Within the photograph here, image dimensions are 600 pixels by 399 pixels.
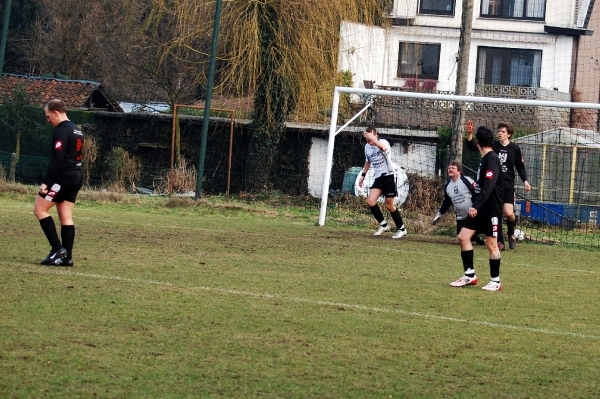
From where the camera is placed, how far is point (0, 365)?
6379mm

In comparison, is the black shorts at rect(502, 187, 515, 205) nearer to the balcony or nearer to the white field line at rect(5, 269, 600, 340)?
the white field line at rect(5, 269, 600, 340)

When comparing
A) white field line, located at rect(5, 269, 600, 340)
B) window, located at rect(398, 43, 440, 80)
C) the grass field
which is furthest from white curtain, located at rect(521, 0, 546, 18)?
white field line, located at rect(5, 269, 600, 340)

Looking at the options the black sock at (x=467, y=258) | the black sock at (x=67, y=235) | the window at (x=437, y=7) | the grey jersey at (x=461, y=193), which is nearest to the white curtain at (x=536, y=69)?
the window at (x=437, y=7)

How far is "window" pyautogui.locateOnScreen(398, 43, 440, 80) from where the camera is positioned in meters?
43.1

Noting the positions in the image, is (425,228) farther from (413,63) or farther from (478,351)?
(413,63)

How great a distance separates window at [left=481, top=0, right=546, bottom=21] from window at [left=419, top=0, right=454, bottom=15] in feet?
5.16

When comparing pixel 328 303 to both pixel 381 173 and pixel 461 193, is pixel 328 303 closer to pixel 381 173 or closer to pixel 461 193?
pixel 461 193

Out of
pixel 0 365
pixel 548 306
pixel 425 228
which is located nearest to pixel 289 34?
pixel 425 228

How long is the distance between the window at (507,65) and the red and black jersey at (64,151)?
3493 centimetres

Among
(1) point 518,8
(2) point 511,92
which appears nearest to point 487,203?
(2) point 511,92

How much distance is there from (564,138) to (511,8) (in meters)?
21.1

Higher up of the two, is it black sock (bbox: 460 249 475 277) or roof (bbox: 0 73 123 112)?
roof (bbox: 0 73 123 112)

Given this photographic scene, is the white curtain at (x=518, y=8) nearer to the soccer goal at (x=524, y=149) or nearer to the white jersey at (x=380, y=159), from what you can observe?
the soccer goal at (x=524, y=149)

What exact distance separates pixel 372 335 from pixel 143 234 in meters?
7.89
